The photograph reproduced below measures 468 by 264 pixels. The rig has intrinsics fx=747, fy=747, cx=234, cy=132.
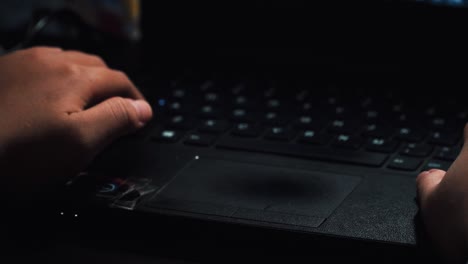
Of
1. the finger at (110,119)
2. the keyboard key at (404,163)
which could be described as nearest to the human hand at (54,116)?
the finger at (110,119)

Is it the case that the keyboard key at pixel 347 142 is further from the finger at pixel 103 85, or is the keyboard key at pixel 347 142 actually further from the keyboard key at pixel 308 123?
the finger at pixel 103 85

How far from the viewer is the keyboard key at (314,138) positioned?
643 millimetres

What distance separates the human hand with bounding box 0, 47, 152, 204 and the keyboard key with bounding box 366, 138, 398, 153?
195 mm

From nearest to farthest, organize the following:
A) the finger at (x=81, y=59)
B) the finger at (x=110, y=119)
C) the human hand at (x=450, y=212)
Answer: the human hand at (x=450, y=212)
the finger at (x=110, y=119)
the finger at (x=81, y=59)

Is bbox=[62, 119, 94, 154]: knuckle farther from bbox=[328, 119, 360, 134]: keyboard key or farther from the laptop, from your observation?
bbox=[328, 119, 360, 134]: keyboard key

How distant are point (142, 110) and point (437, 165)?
0.25 metres

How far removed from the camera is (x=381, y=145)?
2.06ft

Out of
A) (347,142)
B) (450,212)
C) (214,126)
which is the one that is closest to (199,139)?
(214,126)

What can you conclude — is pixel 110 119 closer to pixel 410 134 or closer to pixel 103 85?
pixel 103 85

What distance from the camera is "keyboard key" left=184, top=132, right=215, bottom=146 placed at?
648mm

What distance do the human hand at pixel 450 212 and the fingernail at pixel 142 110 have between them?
256mm

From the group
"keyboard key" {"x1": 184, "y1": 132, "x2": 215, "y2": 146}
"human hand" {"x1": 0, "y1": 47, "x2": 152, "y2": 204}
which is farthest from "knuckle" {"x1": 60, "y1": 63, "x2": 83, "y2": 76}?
"keyboard key" {"x1": 184, "y1": 132, "x2": 215, "y2": 146}

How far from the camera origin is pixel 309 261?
0.52m

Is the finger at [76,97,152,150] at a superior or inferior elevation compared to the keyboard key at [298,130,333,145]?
superior
